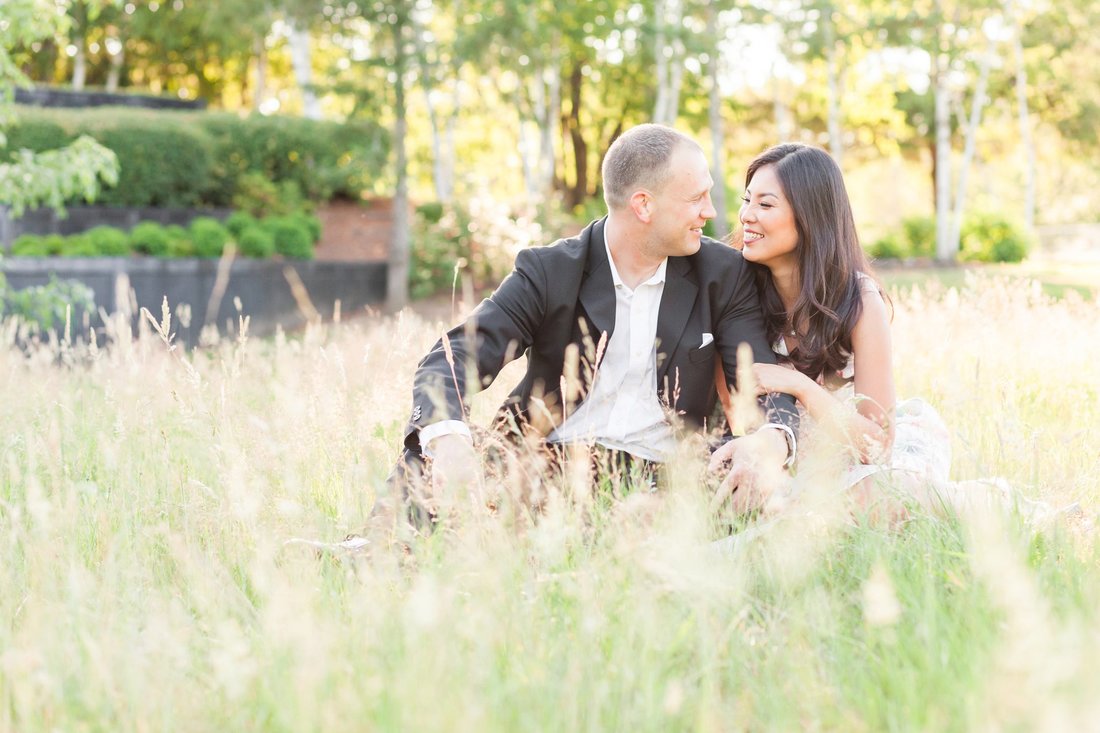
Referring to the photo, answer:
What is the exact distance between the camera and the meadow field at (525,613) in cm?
200

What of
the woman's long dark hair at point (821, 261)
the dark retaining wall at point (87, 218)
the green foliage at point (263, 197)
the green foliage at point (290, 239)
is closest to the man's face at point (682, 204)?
the woman's long dark hair at point (821, 261)

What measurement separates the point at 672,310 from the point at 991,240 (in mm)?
19869

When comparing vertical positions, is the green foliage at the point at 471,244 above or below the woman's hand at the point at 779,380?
above

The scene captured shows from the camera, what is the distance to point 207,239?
1343 centimetres

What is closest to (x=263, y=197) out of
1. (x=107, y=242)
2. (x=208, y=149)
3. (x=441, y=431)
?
(x=208, y=149)

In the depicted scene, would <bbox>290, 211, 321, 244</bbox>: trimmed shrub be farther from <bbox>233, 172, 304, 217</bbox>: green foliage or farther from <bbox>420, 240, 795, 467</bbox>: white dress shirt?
<bbox>420, 240, 795, 467</bbox>: white dress shirt

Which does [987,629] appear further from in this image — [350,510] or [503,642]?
[350,510]

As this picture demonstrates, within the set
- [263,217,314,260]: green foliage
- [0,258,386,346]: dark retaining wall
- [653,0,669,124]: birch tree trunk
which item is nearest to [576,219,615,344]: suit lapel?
[0,258,386,346]: dark retaining wall

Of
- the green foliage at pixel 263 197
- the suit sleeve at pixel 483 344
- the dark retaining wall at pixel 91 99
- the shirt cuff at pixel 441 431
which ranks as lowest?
the shirt cuff at pixel 441 431

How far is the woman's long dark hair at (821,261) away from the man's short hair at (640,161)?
0.42 m

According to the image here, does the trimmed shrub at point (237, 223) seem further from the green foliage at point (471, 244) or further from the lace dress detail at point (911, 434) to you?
the lace dress detail at point (911, 434)

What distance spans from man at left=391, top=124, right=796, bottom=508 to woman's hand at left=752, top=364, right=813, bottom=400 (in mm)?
144

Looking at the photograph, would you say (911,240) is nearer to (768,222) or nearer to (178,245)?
(178,245)

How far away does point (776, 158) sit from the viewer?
4.17 metres
